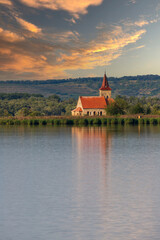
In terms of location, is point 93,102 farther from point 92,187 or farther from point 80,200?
point 80,200

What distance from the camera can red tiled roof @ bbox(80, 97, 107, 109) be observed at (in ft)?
373

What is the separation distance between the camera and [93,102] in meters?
115

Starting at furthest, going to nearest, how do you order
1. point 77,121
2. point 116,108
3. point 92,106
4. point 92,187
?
point 92,106, point 116,108, point 77,121, point 92,187

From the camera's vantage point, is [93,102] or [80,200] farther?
[93,102]

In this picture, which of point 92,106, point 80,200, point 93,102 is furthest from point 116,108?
point 80,200

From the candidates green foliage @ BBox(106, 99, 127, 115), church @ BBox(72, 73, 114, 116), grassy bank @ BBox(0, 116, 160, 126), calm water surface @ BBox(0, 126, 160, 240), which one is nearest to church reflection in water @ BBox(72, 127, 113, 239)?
calm water surface @ BBox(0, 126, 160, 240)

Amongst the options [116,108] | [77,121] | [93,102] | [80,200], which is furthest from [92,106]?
[80,200]

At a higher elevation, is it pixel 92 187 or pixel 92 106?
pixel 92 106

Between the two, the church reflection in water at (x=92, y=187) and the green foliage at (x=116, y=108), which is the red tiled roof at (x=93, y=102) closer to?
the green foliage at (x=116, y=108)

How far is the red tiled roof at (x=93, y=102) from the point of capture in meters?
114

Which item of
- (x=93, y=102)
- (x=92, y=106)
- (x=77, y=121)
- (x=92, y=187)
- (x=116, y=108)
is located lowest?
(x=77, y=121)

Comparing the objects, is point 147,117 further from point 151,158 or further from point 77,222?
point 77,222

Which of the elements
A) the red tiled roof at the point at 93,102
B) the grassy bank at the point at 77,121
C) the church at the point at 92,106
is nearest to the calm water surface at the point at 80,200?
the grassy bank at the point at 77,121

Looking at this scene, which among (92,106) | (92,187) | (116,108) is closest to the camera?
(92,187)
